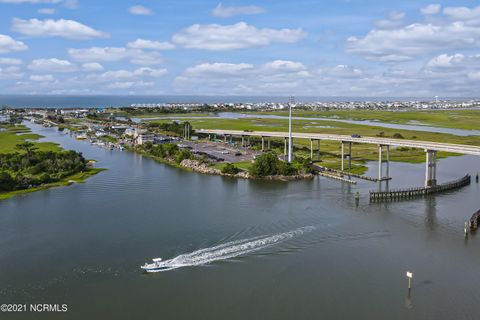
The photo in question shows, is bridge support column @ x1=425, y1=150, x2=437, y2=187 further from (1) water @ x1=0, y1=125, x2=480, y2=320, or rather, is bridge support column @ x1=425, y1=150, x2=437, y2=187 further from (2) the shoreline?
(2) the shoreline

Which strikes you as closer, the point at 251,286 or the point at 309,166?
the point at 251,286

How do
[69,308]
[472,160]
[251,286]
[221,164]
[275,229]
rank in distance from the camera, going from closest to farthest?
[69,308]
[251,286]
[275,229]
[221,164]
[472,160]

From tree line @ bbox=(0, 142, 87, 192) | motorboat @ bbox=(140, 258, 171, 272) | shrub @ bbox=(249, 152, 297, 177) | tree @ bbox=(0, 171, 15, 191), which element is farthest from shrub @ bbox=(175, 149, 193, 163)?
motorboat @ bbox=(140, 258, 171, 272)

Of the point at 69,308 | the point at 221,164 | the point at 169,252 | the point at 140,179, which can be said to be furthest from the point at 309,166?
the point at 69,308

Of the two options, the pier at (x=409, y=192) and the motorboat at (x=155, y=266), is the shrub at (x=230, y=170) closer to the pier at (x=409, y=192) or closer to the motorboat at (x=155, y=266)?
the pier at (x=409, y=192)

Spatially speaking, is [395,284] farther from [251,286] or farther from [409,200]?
[409,200]

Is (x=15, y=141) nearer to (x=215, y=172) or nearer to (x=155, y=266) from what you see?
(x=215, y=172)
